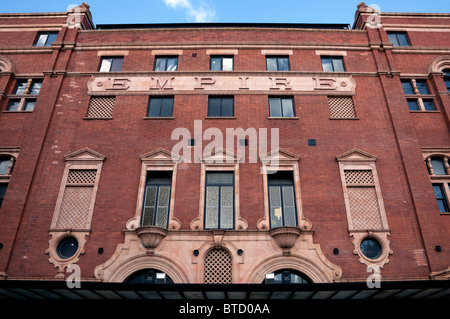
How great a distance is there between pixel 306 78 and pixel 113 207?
11765mm

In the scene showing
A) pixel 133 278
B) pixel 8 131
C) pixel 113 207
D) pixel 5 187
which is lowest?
pixel 133 278

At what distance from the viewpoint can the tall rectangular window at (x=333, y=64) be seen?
1709 cm

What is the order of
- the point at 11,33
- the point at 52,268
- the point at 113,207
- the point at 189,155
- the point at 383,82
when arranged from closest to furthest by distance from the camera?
the point at 52,268 < the point at 113,207 < the point at 189,155 < the point at 383,82 < the point at 11,33

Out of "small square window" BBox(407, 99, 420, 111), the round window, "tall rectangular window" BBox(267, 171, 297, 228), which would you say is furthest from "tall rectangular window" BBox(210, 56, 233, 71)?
the round window

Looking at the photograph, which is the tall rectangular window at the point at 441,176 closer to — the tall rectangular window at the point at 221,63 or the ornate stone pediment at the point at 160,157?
the tall rectangular window at the point at 221,63

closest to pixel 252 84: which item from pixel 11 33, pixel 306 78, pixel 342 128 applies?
pixel 306 78

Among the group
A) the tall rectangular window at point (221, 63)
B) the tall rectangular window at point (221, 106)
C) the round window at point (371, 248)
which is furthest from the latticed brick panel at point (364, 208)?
the tall rectangular window at point (221, 63)

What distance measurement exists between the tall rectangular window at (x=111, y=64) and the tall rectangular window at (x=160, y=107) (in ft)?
10.1

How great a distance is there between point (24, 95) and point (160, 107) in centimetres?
738

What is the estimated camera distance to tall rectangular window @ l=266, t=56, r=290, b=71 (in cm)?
1702

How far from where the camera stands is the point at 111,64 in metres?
17.4

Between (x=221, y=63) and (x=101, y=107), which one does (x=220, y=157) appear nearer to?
(x=221, y=63)

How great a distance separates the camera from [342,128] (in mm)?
15242
